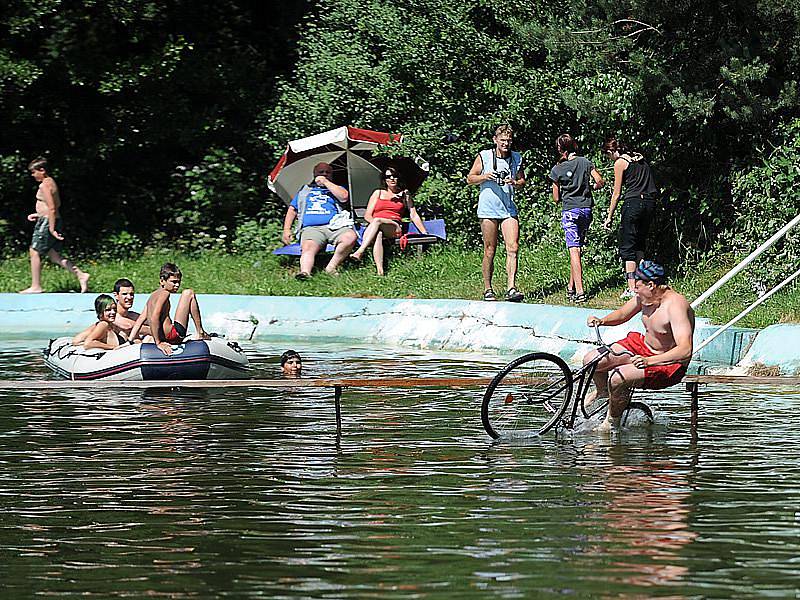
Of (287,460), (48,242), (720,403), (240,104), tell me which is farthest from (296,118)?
(287,460)

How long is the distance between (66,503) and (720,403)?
5698mm

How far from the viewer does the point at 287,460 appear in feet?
30.7

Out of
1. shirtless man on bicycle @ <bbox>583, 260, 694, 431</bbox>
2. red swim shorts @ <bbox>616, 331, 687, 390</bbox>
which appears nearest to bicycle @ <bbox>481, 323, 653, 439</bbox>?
shirtless man on bicycle @ <bbox>583, 260, 694, 431</bbox>

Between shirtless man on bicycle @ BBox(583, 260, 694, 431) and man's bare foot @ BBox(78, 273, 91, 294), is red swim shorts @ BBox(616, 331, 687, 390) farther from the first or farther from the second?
man's bare foot @ BBox(78, 273, 91, 294)

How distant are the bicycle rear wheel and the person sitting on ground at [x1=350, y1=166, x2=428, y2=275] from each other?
8958mm

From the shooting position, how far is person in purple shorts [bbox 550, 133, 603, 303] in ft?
54.5

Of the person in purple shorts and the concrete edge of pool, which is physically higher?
the person in purple shorts

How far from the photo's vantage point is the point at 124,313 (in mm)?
14320

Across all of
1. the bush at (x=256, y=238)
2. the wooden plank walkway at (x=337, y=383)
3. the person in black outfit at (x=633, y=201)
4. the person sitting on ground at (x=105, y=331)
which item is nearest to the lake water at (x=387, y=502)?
the wooden plank walkway at (x=337, y=383)

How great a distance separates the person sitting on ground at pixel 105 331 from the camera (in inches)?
551

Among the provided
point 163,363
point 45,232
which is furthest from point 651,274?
point 45,232

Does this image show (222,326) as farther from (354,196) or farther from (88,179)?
(88,179)

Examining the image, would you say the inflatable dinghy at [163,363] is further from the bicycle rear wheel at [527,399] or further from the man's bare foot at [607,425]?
the man's bare foot at [607,425]

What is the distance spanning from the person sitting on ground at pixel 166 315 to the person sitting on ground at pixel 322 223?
504 centimetres
